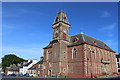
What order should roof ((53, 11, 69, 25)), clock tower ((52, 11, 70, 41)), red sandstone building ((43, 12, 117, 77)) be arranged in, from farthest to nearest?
roof ((53, 11, 69, 25)) < clock tower ((52, 11, 70, 41)) < red sandstone building ((43, 12, 117, 77))

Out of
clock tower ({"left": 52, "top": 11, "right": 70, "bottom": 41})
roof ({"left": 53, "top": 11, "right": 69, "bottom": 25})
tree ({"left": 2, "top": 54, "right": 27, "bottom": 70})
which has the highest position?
roof ({"left": 53, "top": 11, "right": 69, "bottom": 25})

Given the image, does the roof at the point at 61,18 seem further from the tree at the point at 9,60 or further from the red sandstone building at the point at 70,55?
the tree at the point at 9,60

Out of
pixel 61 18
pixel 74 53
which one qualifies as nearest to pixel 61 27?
pixel 61 18

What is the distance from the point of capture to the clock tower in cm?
3500

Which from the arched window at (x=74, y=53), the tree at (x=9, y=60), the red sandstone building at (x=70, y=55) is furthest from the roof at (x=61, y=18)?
the tree at (x=9, y=60)

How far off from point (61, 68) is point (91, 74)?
7837 mm

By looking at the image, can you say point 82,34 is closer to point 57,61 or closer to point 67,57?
point 67,57

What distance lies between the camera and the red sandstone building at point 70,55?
3084 centimetres

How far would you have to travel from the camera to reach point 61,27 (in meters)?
35.1

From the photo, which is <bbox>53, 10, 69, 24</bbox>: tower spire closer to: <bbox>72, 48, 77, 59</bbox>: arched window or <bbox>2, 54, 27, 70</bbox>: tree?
<bbox>72, 48, 77, 59</bbox>: arched window

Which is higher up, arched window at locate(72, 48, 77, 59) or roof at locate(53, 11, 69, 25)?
roof at locate(53, 11, 69, 25)

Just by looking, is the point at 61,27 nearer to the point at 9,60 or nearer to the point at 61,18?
the point at 61,18

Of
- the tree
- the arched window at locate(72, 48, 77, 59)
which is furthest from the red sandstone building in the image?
the tree

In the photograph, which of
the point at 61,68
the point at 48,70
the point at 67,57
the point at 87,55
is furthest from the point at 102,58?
the point at 48,70
